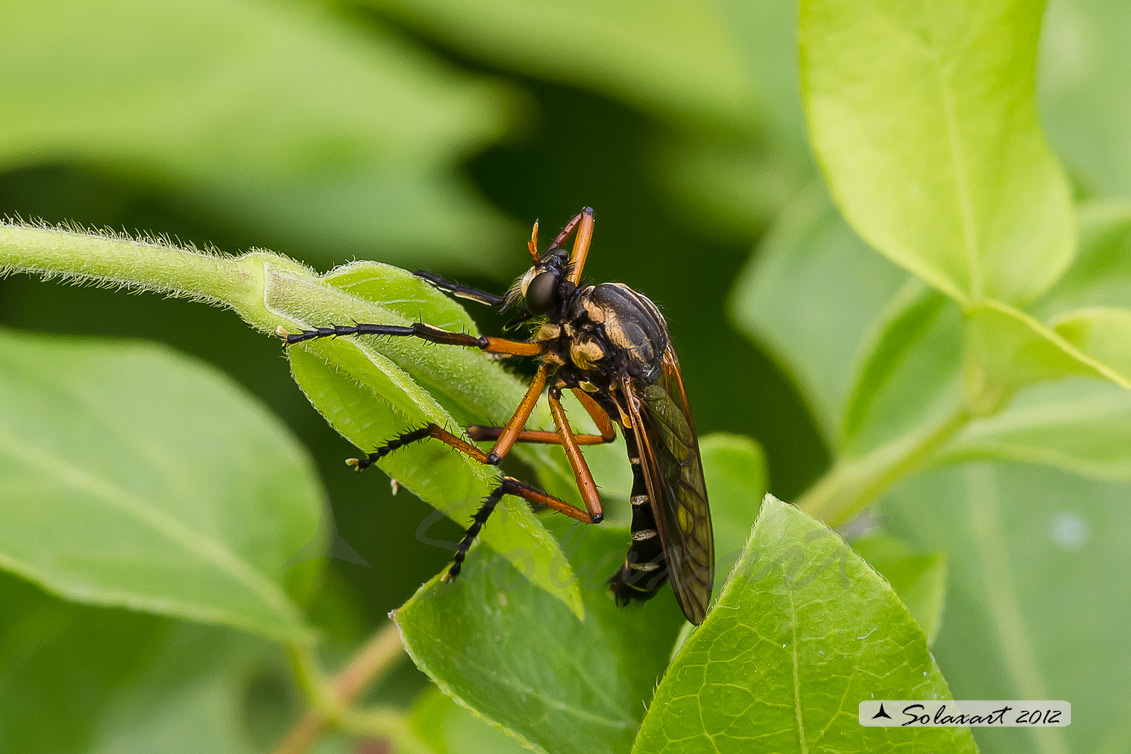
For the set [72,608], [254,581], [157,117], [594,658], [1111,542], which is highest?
[1111,542]

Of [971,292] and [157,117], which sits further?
[157,117]

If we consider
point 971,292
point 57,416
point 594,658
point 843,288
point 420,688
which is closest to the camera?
point 594,658

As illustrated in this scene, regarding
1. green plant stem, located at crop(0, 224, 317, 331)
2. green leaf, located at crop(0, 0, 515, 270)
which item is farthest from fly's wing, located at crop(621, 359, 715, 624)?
green leaf, located at crop(0, 0, 515, 270)

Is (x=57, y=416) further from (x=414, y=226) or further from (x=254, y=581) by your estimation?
(x=414, y=226)

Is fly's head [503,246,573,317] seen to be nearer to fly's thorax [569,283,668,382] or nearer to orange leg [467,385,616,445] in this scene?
fly's thorax [569,283,668,382]

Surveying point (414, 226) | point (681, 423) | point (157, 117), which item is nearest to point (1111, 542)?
point (681, 423)
